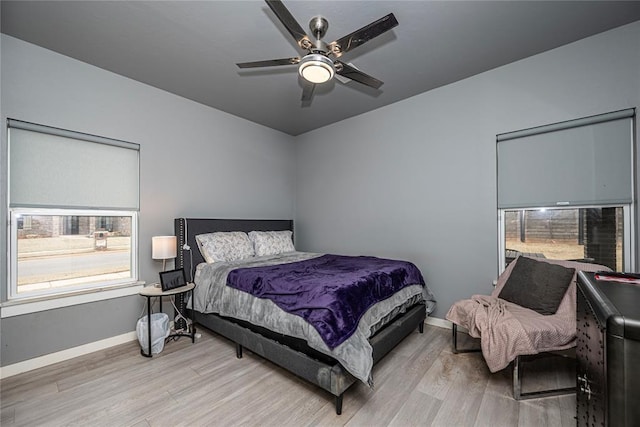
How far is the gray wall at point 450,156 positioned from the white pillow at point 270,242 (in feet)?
2.35

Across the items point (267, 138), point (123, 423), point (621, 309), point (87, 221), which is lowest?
point (123, 423)

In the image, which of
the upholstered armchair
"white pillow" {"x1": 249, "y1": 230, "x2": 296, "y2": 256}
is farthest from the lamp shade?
the upholstered armchair

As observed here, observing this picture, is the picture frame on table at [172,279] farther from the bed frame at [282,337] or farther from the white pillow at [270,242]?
the white pillow at [270,242]

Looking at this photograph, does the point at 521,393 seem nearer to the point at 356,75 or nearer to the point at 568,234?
the point at 568,234

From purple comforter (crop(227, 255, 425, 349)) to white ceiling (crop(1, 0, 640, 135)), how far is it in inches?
84.0

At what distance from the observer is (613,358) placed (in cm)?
78

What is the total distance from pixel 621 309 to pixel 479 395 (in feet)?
5.06

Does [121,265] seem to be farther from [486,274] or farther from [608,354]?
[486,274]

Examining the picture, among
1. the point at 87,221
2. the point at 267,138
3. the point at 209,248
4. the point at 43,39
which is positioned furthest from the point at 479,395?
the point at 43,39

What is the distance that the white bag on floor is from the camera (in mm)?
2605

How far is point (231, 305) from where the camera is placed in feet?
8.47

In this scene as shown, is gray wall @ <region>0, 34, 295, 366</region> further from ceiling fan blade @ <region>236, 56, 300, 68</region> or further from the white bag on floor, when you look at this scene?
ceiling fan blade @ <region>236, 56, 300, 68</region>

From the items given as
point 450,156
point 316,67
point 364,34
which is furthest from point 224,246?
point 450,156

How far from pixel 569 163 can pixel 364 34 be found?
234cm
